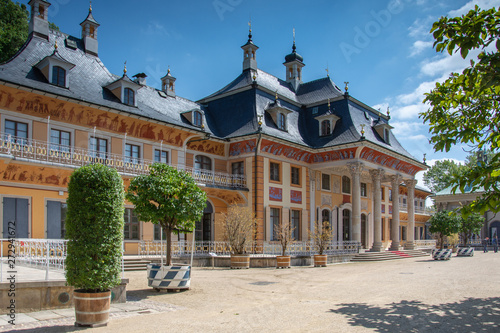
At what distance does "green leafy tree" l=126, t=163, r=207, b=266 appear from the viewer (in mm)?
13070

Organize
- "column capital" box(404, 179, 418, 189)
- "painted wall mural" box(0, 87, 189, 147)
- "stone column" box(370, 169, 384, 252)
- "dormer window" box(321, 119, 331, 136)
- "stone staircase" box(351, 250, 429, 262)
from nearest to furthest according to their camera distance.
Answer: "painted wall mural" box(0, 87, 189, 147) → "stone staircase" box(351, 250, 429, 262) → "stone column" box(370, 169, 384, 252) → "dormer window" box(321, 119, 331, 136) → "column capital" box(404, 179, 418, 189)

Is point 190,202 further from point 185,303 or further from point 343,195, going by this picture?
point 343,195

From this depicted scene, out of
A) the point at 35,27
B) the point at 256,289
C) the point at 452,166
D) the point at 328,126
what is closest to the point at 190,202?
the point at 256,289

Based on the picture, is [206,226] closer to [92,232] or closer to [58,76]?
[58,76]

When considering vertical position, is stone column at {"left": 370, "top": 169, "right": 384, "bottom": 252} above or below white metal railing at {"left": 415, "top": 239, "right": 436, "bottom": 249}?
above

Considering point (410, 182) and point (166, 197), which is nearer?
point (166, 197)

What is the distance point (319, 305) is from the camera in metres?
10.6

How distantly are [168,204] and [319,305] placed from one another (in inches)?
201

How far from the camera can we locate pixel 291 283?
49.7ft

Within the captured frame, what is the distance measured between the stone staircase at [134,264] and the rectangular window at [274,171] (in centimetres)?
1066

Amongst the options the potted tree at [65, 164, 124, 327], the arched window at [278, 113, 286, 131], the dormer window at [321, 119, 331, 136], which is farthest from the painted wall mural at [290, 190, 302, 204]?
the potted tree at [65, 164, 124, 327]

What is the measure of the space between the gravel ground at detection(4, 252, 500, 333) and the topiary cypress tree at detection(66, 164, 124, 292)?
933 millimetres

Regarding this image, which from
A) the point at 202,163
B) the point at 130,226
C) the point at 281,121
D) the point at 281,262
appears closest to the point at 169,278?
the point at 281,262

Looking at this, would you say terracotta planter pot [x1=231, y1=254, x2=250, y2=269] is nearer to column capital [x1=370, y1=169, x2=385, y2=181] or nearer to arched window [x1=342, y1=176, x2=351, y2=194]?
column capital [x1=370, y1=169, x2=385, y2=181]
